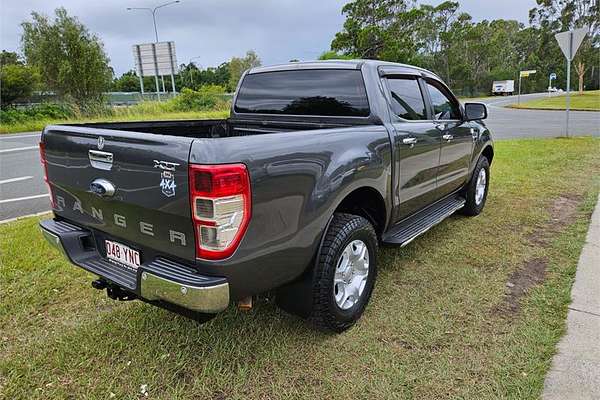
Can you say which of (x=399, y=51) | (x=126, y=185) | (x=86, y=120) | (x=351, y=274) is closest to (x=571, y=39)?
(x=351, y=274)

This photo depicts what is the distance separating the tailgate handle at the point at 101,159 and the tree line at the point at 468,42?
38.5 meters

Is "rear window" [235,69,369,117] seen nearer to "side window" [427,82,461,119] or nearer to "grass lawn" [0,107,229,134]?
"side window" [427,82,461,119]

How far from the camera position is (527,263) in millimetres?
3838

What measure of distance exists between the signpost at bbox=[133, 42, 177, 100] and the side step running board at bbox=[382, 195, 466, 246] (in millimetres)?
28666

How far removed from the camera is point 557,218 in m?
5.09

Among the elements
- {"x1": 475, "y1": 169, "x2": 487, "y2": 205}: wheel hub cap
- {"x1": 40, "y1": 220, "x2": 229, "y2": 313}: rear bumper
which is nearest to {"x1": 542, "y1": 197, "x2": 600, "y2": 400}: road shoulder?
{"x1": 475, "y1": 169, "x2": 487, "y2": 205}: wheel hub cap

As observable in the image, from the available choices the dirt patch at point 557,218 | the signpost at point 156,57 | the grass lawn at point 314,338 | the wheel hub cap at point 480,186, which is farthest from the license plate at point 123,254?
the signpost at point 156,57

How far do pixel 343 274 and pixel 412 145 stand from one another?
4.10 feet

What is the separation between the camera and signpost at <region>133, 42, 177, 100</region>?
96.8ft

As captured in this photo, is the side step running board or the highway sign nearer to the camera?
the side step running board

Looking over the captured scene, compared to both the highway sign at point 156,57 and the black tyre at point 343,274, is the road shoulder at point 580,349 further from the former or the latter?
the highway sign at point 156,57

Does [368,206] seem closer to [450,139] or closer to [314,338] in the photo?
[314,338]

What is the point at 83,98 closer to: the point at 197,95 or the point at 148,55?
the point at 197,95

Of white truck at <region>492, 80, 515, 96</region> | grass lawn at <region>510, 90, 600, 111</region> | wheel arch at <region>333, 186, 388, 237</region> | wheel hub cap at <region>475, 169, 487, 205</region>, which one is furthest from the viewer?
white truck at <region>492, 80, 515, 96</region>
